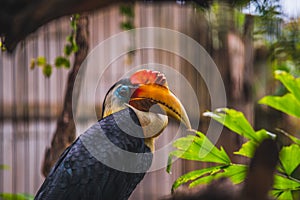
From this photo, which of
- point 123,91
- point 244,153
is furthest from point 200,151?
point 123,91

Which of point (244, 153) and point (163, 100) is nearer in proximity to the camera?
point (244, 153)

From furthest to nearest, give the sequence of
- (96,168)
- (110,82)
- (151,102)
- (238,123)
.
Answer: (110,82), (151,102), (96,168), (238,123)

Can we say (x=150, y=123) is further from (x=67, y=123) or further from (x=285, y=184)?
(x=285, y=184)

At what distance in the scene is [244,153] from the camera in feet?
3.98

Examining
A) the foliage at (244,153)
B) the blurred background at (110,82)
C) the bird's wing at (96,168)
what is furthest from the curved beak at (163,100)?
the blurred background at (110,82)

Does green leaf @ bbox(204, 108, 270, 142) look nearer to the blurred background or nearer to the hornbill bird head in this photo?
the hornbill bird head

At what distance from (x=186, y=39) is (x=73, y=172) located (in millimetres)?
1501

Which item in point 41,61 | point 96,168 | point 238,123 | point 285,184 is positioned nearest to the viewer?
point 285,184

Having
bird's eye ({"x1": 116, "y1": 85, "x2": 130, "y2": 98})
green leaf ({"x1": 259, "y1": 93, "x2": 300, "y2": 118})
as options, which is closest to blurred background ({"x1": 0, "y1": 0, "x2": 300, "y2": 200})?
bird's eye ({"x1": 116, "y1": 85, "x2": 130, "y2": 98})

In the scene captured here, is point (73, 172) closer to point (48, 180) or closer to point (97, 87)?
point (48, 180)

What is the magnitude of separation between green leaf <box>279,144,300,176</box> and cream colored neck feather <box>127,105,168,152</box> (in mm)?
583

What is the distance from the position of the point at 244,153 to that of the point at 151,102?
511 mm

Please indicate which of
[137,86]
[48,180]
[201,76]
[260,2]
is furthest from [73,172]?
[201,76]

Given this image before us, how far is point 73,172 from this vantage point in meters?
1.51
